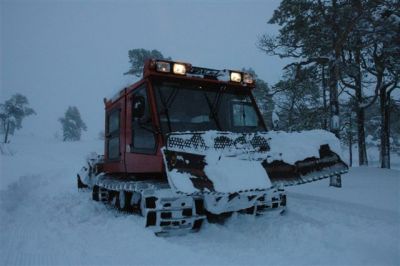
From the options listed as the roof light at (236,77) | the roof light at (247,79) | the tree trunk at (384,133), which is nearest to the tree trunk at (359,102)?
the tree trunk at (384,133)

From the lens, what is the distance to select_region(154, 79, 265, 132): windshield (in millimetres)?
5680

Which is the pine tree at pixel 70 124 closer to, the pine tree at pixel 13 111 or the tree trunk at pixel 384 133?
the pine tree at pixel 13 111

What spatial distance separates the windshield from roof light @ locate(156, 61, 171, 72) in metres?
0.23

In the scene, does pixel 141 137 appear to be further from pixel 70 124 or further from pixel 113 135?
pixel 70 124

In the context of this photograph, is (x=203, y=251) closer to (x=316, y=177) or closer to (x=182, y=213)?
(x=182, y=213)

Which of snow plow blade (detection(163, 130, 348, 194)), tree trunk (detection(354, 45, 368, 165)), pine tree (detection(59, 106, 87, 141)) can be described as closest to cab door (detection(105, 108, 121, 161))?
snow plow blade (detection(163, 130, 348, 194))

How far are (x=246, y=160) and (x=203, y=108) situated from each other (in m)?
1.55

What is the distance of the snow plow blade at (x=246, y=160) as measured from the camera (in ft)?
14.5

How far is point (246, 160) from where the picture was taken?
4.84 m

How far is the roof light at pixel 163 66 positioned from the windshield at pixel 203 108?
229mm

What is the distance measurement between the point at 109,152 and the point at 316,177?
4.84 meters

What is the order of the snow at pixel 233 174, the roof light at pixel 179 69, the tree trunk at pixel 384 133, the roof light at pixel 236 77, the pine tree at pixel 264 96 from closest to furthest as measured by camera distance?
the snow at pixel 233 174
the roof light at pixel 179 69
the roof light at pixel 236 77
the pine tree at pixel 264 96
the tree trunk at pixel 384 133

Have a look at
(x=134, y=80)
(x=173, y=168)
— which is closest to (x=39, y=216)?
(x=134, y=80)

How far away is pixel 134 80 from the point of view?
664 centimetres
